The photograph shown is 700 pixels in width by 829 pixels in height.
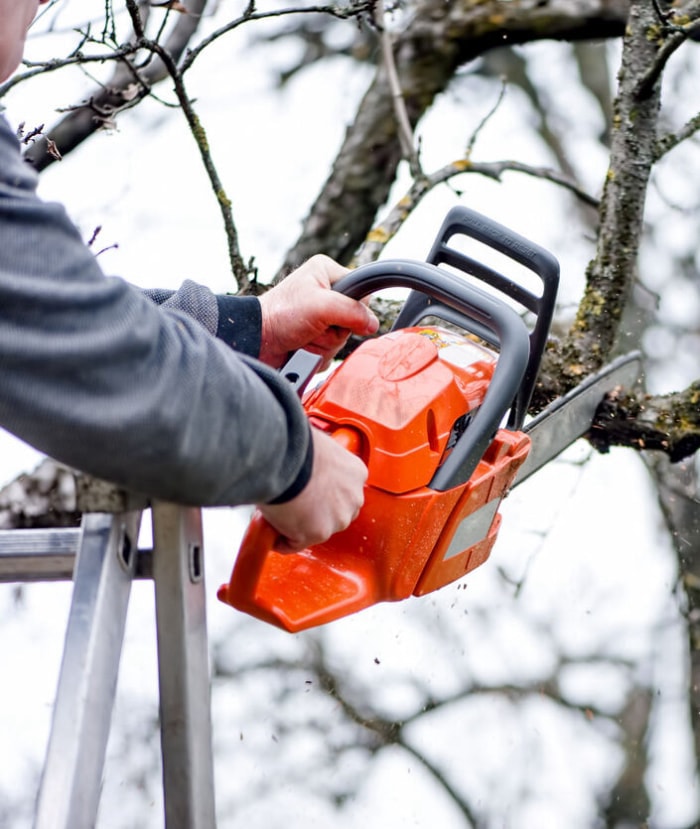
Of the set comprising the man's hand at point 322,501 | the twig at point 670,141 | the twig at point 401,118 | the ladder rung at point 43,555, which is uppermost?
the twig at point 401,118

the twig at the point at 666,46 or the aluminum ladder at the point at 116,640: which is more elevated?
the twig at the point at 666,46

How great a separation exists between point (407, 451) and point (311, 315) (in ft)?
1.21

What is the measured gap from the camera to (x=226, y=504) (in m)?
1.03

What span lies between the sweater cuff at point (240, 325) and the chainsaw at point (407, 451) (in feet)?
0.46

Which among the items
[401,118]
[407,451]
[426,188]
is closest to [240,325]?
[407,451]

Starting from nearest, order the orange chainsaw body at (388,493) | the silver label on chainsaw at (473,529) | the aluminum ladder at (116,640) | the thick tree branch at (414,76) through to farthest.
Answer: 1. the aluminum ladder at (116,640)
2. the orange chainsaw body at (388,493)
3. the silver label on chainsaw at (473,529)
4. the thick tree branch at (414,76)

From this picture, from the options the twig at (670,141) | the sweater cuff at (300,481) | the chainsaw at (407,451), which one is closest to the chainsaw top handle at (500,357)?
the chainsaw at (407,451)

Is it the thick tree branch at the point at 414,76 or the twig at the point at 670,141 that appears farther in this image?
the thick tree branch at the point at 414,76

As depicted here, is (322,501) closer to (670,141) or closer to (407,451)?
(407,451)

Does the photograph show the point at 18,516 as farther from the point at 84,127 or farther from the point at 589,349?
the point at 589,349

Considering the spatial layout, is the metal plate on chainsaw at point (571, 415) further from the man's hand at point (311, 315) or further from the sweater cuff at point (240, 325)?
the sweater cuff at point (240, 325)

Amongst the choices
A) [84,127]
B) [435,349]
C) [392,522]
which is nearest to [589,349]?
[435,349]

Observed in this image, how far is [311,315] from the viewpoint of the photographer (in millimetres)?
1690

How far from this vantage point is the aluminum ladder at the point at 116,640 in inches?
39.8
